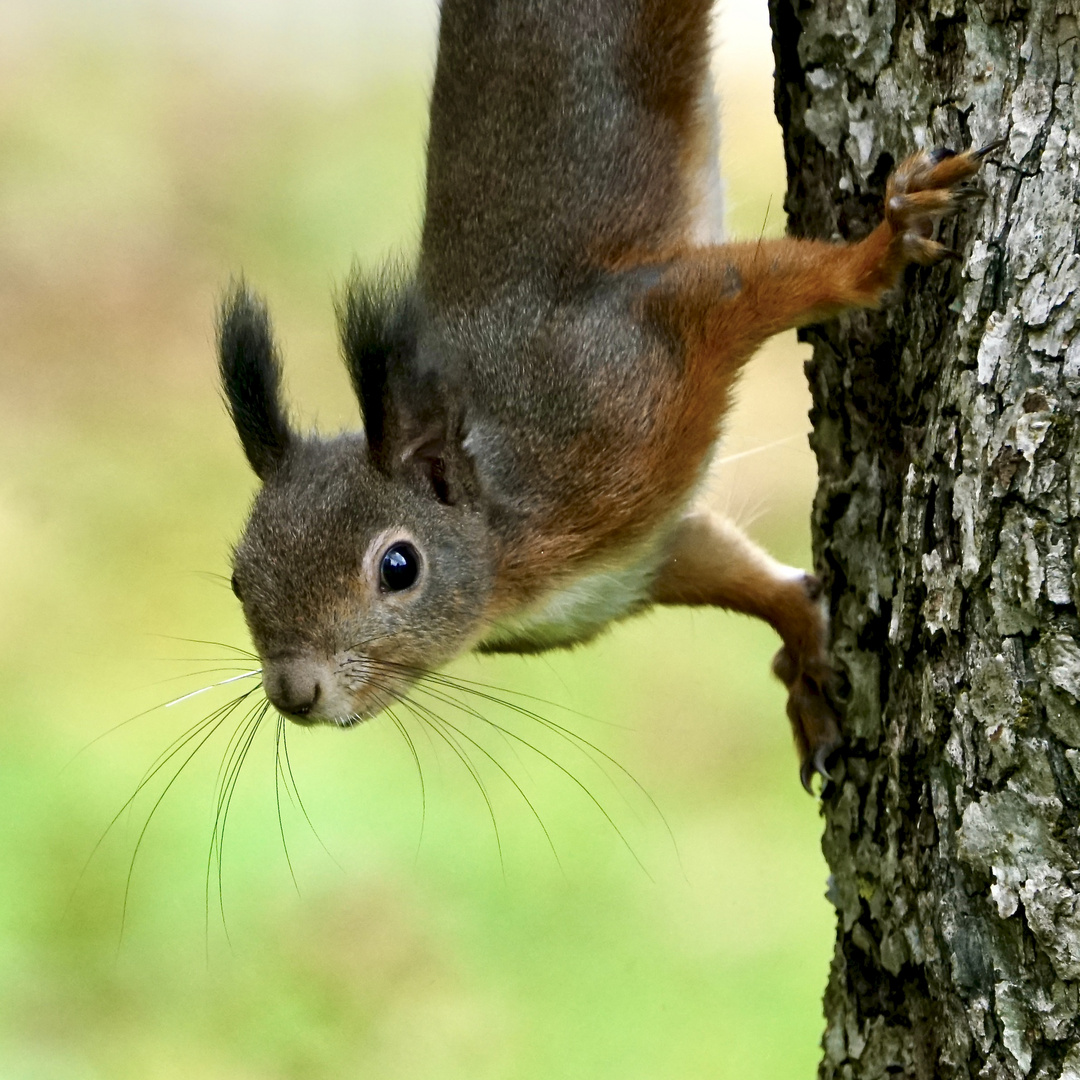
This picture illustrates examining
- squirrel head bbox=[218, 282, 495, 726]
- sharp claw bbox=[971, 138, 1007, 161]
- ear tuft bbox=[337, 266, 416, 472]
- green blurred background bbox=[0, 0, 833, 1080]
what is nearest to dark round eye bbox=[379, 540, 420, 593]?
squirrel head bbox=[218, 282, 495, 726]

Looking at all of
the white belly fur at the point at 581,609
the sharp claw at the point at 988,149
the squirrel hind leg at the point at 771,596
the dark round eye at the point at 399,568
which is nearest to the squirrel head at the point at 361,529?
the dark round eye at the point at 399,568

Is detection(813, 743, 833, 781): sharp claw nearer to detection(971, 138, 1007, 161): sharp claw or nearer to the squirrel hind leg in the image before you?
the squirrel hind leg

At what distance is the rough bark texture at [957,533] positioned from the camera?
1371 millimetres

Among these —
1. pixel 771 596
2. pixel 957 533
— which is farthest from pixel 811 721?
pixel 957 533

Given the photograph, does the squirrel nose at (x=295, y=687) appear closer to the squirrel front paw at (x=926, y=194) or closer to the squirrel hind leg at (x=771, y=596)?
the squirrel hind leg at (x=771, y=596)

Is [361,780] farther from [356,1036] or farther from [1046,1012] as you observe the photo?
[1046,1012]

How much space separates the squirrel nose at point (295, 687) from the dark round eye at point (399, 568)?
0.49 ft

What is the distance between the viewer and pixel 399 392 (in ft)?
5.78

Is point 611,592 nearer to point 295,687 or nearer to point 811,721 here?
point 811,721

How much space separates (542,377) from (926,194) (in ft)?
1.90

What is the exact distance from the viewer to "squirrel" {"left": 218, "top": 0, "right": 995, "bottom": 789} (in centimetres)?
170

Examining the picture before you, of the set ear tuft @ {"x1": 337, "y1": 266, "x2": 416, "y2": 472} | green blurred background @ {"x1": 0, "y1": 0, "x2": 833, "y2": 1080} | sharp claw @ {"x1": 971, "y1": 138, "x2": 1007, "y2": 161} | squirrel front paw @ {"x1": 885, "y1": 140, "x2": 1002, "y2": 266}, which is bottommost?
green blurred background @ {"x1": 0, "y1": 0, "x2": 833, "y2": 1080}

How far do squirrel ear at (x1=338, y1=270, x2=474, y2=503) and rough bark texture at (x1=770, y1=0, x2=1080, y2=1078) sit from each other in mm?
487

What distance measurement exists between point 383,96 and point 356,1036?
209 centimetres
